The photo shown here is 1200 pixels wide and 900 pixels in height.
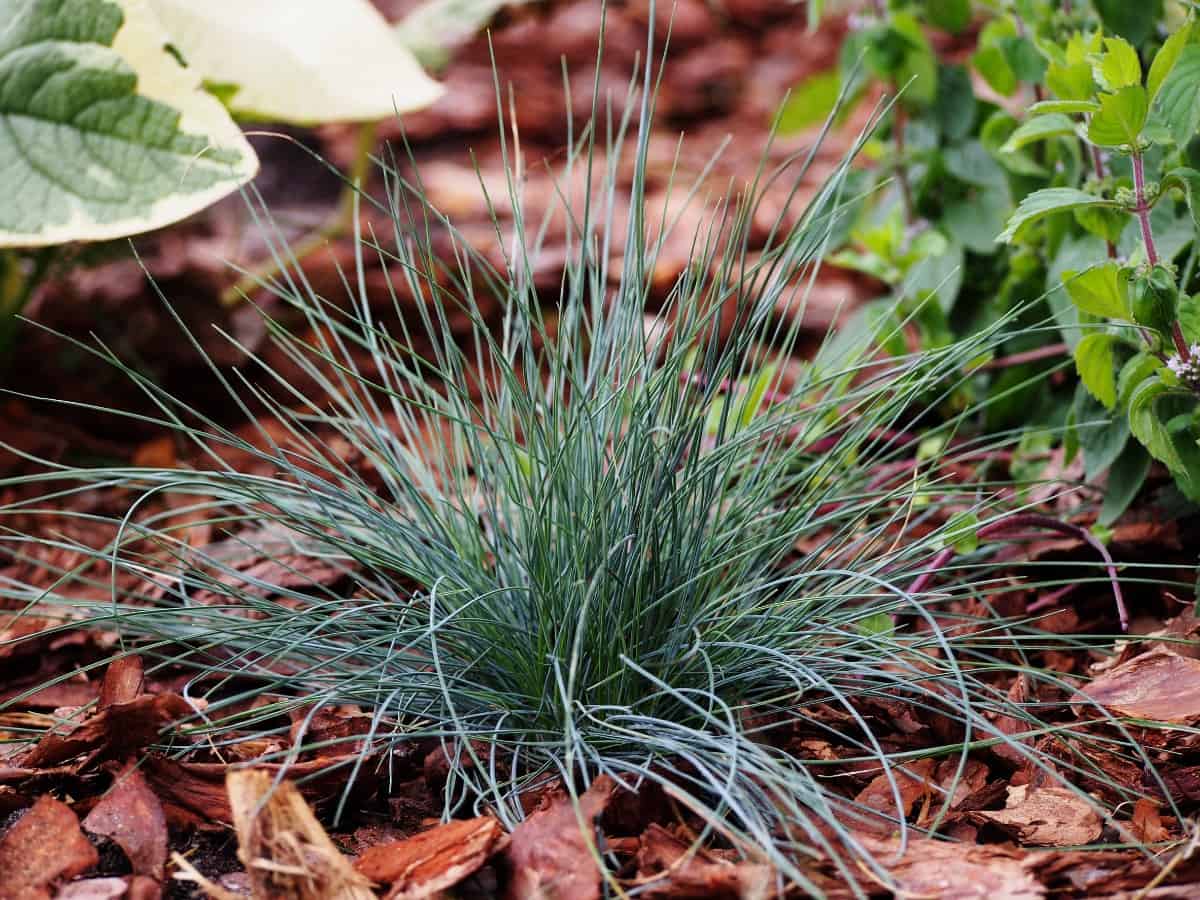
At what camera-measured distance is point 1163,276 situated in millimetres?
1108

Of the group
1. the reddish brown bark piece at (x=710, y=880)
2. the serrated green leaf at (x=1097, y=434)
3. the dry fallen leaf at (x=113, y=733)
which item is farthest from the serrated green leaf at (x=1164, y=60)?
the dry fallen leaf at (x=113, y=733)

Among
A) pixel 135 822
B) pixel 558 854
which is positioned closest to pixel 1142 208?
pixel 558 854

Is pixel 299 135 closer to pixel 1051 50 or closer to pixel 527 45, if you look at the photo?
pixel 527 45

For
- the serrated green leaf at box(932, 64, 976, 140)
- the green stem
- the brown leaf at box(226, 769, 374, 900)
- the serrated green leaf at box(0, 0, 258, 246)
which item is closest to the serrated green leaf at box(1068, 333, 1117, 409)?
the serrated green leaf at box(932, 64, 976, 140)

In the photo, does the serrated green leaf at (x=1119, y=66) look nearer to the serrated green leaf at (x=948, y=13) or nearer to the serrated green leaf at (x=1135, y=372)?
the serrated green leaf at (x=1135, y=372)

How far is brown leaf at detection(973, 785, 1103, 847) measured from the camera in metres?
1.03

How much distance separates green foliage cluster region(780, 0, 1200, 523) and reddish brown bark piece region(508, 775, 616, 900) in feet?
1.90

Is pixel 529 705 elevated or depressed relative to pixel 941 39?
depressed

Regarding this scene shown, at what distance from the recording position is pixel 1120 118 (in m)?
1.11

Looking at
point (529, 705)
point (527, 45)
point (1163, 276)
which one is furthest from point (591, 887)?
point (527, 45)

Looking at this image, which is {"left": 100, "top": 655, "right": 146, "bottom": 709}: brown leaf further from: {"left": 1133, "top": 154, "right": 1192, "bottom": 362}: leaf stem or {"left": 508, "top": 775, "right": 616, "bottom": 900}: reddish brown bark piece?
{"left": 1133, "top": 154, "right": 1192, "bottom": 362}: leaf stem

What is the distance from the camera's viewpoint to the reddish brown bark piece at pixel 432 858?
905 mm

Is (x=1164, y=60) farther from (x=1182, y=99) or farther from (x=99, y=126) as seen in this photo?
(x=99, y=126)

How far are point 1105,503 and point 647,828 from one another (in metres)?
0.75
